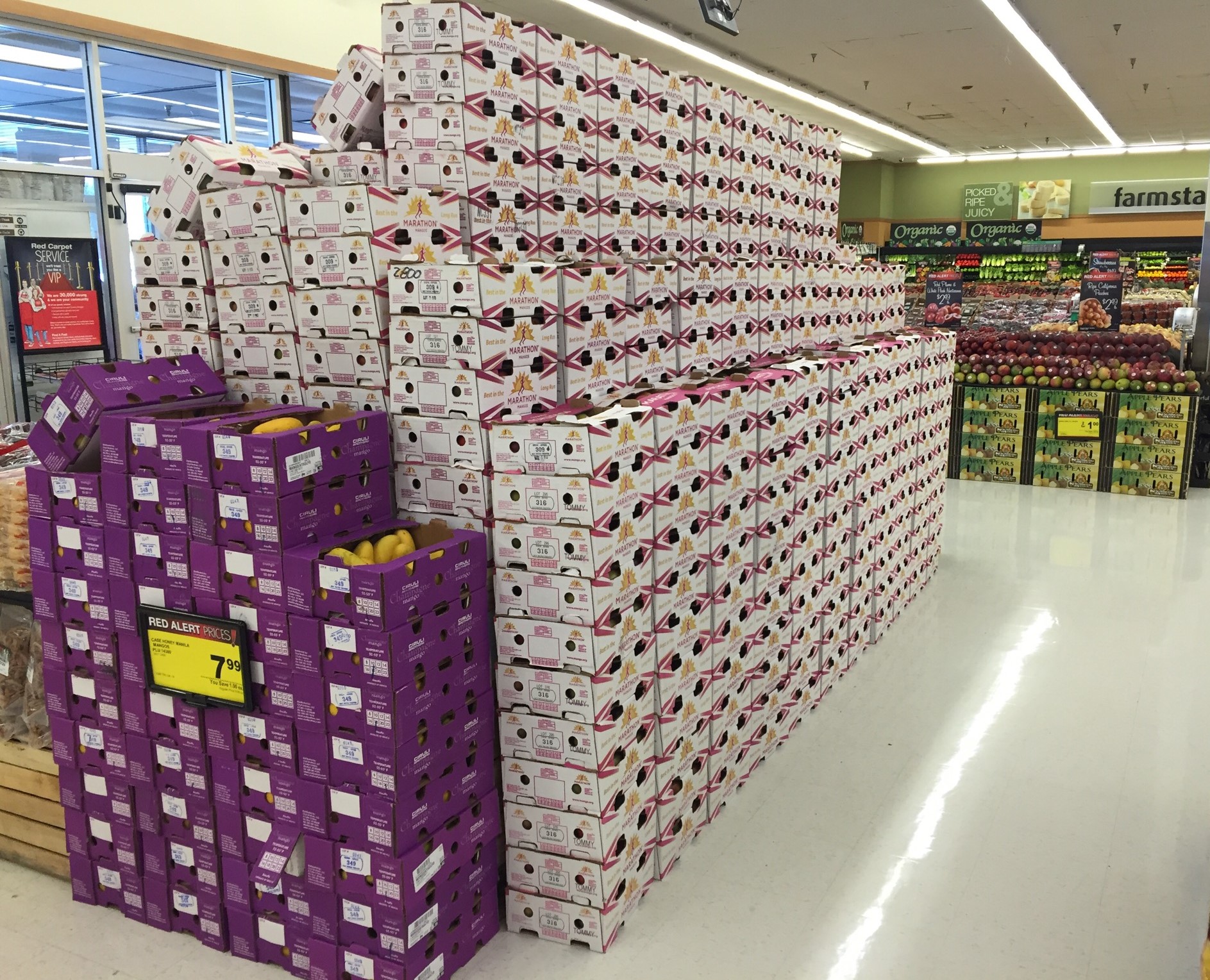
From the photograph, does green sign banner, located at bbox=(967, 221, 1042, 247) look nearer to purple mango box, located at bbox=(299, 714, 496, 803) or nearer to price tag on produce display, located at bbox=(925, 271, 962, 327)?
price tag on produce display, located at bbox=(925, 271, 962, 327)

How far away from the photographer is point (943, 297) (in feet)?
37.6

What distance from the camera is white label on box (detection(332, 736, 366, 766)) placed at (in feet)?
8.35

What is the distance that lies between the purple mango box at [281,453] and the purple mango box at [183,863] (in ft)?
3.54

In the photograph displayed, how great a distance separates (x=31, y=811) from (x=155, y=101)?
6.81 meters

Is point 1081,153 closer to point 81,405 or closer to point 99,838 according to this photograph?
point 81,405

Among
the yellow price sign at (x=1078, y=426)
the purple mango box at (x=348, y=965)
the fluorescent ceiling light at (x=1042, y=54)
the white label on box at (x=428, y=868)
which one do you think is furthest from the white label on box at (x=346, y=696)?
the fluorescent ceiling light at (x=1042, y=54)

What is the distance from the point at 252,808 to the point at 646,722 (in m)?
1.14

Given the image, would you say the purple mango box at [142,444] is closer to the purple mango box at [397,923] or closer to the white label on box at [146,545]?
the white label on box at [146,545]

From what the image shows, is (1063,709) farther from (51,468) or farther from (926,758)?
(51,468)

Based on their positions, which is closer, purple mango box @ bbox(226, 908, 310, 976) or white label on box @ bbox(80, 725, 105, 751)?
purple mango box @ bbox(226, 908, 310, 976)

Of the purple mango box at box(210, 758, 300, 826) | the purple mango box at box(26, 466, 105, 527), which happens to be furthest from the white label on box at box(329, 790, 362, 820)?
the purple mango box at box(26, 466, 105, 527)

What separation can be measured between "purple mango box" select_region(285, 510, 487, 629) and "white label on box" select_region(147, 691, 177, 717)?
0.58m

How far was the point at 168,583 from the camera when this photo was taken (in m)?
2.80

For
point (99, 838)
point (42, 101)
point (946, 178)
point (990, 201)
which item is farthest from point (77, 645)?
point (946, 178)
